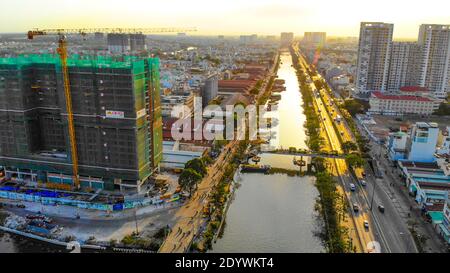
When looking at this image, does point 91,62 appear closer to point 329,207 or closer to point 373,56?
point 329,207

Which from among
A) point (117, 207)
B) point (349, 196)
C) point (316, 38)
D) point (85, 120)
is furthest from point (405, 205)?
point (316, 38)

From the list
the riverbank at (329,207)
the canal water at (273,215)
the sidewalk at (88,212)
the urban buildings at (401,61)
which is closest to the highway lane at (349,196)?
the riverbank at (329,207)

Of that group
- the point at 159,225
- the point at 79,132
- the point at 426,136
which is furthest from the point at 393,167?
the point at 79,132

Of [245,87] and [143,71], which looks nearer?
[143,71]

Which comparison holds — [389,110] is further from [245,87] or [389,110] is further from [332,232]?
[332,232]

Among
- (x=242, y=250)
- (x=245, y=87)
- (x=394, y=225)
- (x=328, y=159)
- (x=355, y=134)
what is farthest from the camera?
(x=245, y=87)

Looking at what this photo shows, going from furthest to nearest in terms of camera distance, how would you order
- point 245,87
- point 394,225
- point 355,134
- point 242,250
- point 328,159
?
point 245,87, point 355,134, point 328,159, point 394,225, point 242,250

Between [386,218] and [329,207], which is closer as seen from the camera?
[386,218]
